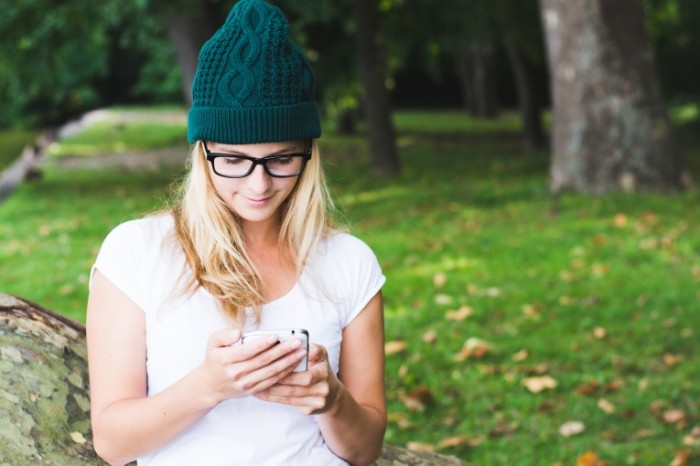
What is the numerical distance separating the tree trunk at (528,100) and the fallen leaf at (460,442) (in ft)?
48.7

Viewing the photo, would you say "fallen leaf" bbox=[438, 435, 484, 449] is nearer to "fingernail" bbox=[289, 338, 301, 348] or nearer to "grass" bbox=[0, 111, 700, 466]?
"grass" bbox=[0, 111, 700, 466]

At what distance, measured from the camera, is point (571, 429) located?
5.16 metres

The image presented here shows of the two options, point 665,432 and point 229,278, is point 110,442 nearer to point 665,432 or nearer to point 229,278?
point 229,278

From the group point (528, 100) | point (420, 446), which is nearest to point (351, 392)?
point (420, 446)

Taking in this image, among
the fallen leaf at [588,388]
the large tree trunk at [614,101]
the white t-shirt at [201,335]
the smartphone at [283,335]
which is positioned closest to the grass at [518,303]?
the fallen leaf at [588,388]

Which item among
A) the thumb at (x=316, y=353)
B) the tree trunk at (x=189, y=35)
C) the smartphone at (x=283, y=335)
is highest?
the tree trunk at (x=189, y=35)

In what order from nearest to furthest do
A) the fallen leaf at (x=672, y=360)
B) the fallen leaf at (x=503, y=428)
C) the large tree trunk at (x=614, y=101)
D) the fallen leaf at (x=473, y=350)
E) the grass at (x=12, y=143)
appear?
1. the fallen leaf at (x=503, y=428)
2. the fallen leaf at (x=672, y=360)
3. the fallen leaf at (x=473, y=350)
4. the large tree trunk at (x=614, y=101)
5. the grass at (x=12, y=143)

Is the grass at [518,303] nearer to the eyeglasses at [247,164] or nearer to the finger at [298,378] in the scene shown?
the eyeglasses at [247,164]

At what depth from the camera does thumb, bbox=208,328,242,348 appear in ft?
6.78

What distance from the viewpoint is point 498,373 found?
605 centimetres

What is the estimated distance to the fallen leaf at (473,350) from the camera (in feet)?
20.7

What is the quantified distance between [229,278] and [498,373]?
3836 mm

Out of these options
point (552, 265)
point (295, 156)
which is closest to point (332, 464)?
point (295, 156)

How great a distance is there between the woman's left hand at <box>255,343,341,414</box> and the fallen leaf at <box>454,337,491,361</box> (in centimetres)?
411
